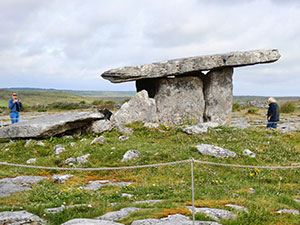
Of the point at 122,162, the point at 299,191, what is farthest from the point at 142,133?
the point at 299,191

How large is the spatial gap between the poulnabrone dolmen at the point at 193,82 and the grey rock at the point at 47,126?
3656mm

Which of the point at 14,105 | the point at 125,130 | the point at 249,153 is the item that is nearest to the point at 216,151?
the point at 249,153

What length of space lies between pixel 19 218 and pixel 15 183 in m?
4.94

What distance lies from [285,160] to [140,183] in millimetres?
6763

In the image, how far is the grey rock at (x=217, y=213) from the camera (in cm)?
701

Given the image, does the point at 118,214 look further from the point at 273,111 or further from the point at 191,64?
the point at 273,111

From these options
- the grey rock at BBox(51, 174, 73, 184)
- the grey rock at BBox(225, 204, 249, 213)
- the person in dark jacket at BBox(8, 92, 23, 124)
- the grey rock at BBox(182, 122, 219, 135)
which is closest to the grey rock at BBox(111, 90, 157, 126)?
the grey rock at BBox(182, 122, 219, 135)

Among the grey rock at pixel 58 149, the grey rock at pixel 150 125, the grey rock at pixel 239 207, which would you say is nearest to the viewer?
the grey rock at pixel 239 207

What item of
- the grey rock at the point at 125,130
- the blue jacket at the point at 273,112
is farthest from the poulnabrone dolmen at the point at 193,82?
the grey rock at the point at 125,130

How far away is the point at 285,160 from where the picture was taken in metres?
13.8

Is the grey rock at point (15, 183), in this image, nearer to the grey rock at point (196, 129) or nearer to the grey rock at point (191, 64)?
the grey rock at point (196, 129)

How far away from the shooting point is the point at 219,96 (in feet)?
72.8

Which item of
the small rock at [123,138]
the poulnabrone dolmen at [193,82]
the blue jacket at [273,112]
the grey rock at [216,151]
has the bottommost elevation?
the grey rock at [216,151]

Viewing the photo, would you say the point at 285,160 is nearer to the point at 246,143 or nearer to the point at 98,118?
the point at 246,143
